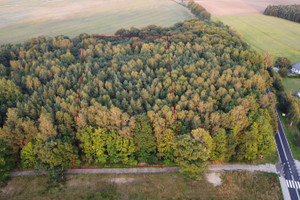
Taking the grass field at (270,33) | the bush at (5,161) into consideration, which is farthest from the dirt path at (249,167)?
the grass field at (270,33)

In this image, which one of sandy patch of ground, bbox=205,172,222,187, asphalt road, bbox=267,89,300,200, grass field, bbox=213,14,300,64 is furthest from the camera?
grass field, bbox=213,14,300,64

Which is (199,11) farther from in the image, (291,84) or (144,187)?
(144,187)

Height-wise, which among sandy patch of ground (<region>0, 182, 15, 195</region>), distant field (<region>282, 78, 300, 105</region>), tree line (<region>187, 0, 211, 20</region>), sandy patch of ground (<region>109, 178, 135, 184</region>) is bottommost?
sandy patch of ground (<region>109, 178, 135, 184</region>)

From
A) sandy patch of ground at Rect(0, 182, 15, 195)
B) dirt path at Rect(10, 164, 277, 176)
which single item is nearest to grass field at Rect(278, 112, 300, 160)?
dirt path at Rect(10, 164, 277, 176)

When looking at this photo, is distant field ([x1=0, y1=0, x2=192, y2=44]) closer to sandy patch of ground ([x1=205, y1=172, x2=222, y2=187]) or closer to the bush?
the bush

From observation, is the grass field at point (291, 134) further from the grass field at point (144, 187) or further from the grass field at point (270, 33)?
the grass field at point (270, 33)

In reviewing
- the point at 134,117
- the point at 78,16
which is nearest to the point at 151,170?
the point at 134,117
